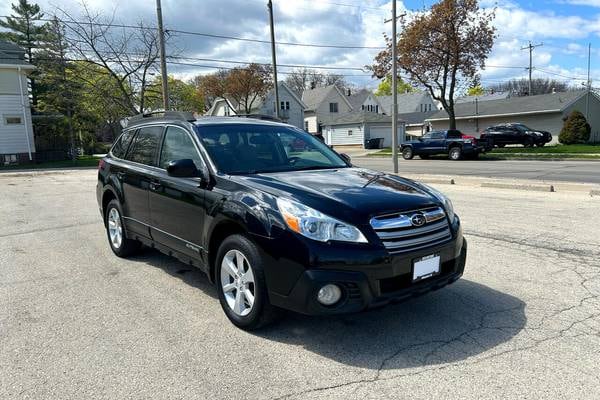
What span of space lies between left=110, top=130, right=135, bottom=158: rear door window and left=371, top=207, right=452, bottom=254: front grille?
12.9 ft

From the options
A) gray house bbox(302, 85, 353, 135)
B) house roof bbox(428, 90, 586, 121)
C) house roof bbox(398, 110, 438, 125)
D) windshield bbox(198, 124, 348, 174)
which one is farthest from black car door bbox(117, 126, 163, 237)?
house roof bbox(398, 110, 438, 125)

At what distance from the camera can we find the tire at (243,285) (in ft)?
11.8

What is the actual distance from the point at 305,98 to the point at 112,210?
61.4m

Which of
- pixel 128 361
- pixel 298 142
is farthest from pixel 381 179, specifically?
pixel 128 361

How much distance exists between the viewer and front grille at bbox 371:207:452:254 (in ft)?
11.2

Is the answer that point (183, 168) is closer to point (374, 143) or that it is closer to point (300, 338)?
point (300, 338)

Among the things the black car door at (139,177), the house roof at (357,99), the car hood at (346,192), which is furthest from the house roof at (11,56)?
the house roof at (357,99)

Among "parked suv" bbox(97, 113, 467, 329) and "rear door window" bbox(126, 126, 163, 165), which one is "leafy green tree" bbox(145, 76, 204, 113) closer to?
"rear door window" bbox(126, 126, 163, 165)

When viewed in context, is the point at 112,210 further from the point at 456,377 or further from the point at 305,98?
the point at 305,98

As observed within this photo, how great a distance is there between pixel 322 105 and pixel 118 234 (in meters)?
57.8

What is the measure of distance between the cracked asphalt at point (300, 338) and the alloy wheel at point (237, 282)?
21 cm

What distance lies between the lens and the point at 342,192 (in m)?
3.72

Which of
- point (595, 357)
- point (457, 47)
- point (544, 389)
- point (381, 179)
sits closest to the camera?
point (544, 389)

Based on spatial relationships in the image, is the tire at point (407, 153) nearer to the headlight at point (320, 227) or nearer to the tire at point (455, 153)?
the tire at point (455, 153)
